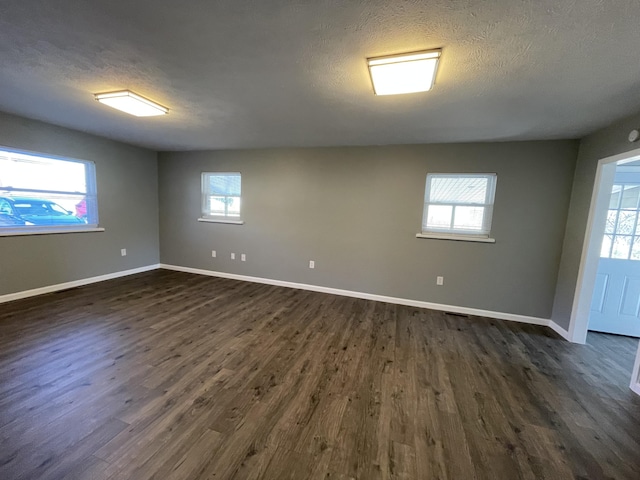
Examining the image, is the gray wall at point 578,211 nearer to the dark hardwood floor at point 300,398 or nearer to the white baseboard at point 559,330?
the white baseboard at point 559,330

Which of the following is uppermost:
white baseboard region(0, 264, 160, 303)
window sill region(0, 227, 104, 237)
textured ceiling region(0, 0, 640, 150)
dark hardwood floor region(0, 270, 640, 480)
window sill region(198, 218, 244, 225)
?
textured ceiling region(0, 0, 640, 150)

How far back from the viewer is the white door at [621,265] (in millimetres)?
3145

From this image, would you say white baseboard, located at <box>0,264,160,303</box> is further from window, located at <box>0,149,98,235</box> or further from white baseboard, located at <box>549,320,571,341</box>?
white baseboard, located at <box>549,320,571,341</box>

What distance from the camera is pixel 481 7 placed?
1230 millimetres

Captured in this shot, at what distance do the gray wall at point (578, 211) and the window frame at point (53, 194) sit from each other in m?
6.75

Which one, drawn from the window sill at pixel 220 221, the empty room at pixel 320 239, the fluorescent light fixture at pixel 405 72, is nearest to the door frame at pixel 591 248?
the empty room at pixel 320 239

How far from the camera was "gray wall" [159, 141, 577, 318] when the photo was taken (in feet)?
11.5

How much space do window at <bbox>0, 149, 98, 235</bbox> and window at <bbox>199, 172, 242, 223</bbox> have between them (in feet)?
5.51

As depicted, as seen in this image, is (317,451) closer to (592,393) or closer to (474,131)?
(592,393)

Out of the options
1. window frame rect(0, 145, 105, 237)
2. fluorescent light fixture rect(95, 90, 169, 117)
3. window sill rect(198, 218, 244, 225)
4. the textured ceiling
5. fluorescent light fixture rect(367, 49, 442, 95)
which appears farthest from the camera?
window sill rect(198, 218, 244, 225)

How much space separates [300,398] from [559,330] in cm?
339

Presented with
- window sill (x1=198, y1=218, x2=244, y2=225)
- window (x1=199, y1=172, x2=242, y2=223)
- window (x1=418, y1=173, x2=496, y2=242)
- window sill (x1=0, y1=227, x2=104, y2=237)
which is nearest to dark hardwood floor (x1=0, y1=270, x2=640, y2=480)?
window sill (x1=0, y1=227, x2=104, y2=237)

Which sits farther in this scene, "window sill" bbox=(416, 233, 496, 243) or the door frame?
"window sill" bbox=(416, 233, 496, 243)

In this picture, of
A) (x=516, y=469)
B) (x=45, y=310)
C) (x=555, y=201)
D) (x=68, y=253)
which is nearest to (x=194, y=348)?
(x=45, y=310)
